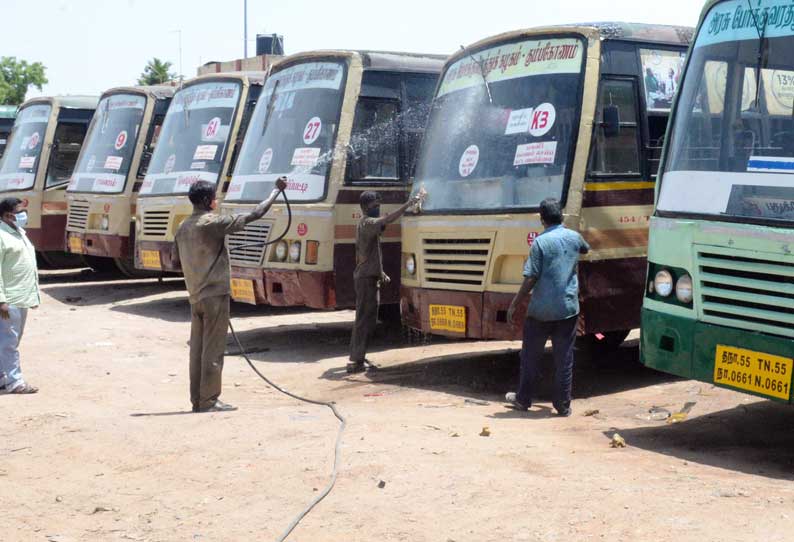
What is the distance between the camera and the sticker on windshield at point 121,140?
16750 mm

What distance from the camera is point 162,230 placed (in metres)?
14.8

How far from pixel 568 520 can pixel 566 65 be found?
447 cm

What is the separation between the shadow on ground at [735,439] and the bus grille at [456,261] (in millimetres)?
2015

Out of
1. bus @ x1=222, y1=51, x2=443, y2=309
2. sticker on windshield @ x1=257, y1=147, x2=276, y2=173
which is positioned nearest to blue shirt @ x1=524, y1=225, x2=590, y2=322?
bus @ x1=222, y1=51, x2=443, y2=309

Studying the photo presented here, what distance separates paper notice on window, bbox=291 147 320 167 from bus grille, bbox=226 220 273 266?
652mm

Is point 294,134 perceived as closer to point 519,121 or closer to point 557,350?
point 519,121

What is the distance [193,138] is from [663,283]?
8734 millimetres

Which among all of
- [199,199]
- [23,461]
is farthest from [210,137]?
[23,461]

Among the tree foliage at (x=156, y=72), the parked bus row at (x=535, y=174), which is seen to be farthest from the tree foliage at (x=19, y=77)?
the parked bus row at (x=535, y=174)

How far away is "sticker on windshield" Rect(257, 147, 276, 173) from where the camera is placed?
11.9 m

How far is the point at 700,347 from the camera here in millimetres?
6719

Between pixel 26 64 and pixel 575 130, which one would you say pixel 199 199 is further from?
pixel 26 64

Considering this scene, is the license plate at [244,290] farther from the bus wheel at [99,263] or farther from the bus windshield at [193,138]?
the bus wheel at [99,263]

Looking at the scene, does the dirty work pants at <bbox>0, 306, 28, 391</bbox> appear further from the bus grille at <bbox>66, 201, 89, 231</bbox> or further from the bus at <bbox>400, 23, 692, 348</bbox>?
the bus grille at <bbox>66, 201, 89, 231</bbox>
